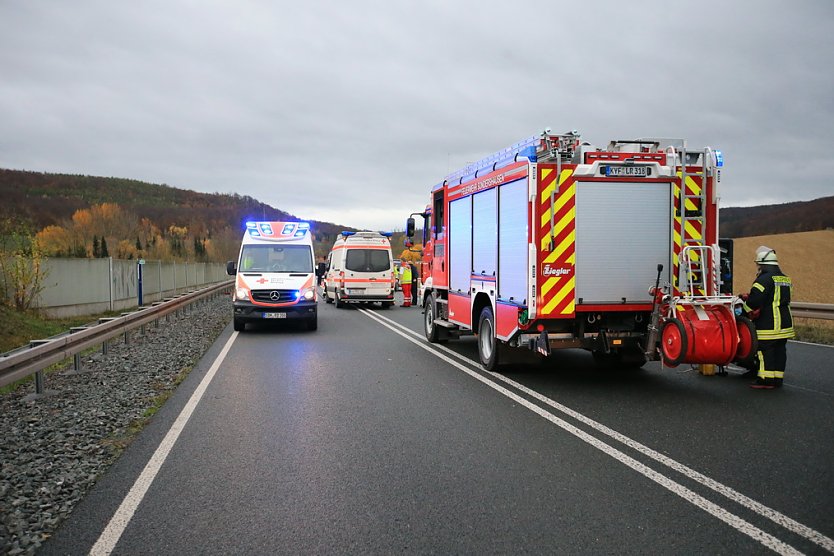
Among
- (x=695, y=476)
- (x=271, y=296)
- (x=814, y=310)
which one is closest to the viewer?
(x=695, y=476)

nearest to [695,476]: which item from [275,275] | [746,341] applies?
[746,341]

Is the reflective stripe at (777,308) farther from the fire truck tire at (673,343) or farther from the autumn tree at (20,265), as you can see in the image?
the autumn tree at (20,265)

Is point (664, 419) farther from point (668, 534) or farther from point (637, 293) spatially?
point (668, 534)

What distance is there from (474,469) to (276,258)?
12.6 meters

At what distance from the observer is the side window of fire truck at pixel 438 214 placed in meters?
12.8

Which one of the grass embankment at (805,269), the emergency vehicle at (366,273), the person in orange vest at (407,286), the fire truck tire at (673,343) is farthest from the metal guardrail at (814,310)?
the person in orange vest at (407,286)

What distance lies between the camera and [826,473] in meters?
4.90

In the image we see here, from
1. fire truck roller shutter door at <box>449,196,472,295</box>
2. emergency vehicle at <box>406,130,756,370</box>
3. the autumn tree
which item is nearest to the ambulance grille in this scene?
fire truck roller shutter door at <box>449,196,472,295</box>

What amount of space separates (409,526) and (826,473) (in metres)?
3.18

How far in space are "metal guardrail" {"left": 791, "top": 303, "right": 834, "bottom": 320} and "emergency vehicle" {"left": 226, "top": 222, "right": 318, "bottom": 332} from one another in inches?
408

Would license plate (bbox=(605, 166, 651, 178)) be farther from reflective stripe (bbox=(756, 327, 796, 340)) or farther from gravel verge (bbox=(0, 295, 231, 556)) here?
gravel verge (bbox=(0, 295, 231, 556))

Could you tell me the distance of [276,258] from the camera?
16.8m

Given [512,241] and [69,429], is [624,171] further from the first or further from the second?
[69,429]

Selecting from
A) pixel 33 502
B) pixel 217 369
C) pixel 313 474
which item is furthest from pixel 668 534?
pixel 217 369
